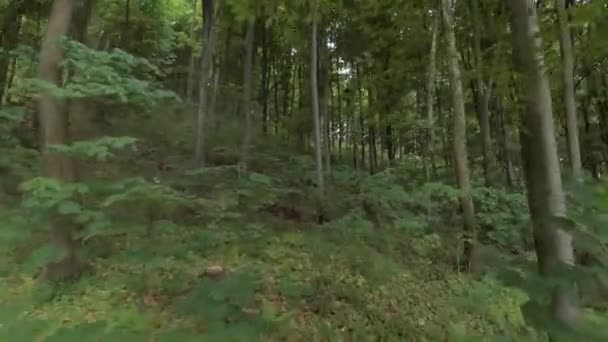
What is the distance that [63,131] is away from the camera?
6508 mm

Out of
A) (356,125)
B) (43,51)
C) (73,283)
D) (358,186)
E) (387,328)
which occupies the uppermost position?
(356,125)

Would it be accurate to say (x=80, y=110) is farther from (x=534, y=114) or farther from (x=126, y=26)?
(x=126, y=26)

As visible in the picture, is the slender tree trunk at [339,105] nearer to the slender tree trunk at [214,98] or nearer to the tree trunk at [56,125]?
the slender tree trunk at [214,98]

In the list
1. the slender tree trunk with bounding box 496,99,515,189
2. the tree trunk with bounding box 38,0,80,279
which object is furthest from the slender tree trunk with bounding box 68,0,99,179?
the slender tree trunk with bounding box 496,99,515,189

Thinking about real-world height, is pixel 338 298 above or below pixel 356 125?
below

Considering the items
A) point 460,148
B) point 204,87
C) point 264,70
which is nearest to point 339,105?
point 264,70

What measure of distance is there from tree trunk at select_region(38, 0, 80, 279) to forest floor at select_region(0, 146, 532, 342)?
30 centimetres

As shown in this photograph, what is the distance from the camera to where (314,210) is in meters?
9.83

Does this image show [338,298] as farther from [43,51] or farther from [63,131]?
[43,51]

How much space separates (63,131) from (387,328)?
4.50 metres

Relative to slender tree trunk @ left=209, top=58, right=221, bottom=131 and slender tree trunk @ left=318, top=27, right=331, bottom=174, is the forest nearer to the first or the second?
slender tree trunk @ left=318, top=27, right=331, bottom=174

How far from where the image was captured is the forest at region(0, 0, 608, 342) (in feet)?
11.0

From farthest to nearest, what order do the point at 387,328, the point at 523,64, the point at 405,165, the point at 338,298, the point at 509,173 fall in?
the point at 509,173 → the point at 405,165 → the point at 338,298 → the point at 387,328 → the point at 523,64

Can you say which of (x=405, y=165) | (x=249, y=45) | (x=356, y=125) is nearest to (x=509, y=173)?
(x=405, y=165)
